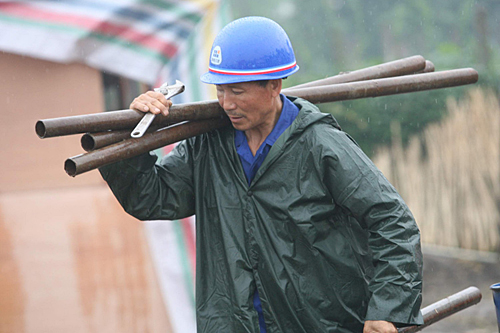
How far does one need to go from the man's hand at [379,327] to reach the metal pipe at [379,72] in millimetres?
939

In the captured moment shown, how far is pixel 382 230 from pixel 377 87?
2.16ft

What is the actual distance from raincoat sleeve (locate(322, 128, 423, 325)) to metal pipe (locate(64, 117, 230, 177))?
42 cm

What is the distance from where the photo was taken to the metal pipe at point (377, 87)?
2395 millimetres

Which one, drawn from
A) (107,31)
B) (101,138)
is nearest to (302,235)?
(101,138)

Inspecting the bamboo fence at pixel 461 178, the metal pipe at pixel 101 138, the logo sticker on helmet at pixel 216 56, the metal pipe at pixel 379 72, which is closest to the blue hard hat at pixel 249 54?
the logo sticker on helmet at pixel 216 56

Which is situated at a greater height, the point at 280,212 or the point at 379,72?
the point at 379,72

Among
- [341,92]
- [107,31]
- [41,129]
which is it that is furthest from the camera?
[107,31]

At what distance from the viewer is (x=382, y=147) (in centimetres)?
769

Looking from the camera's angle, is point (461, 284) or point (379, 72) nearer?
point (379, 72)

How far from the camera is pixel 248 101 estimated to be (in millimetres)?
2074

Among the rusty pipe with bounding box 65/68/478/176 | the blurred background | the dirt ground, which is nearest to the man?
the rusty pipe with bounding box 65/68/478/176

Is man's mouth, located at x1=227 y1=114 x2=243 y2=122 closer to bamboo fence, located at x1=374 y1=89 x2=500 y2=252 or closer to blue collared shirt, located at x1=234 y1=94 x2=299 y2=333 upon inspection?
blue collared shirt, located at x1=234 y1=94 x2=299 y2=333

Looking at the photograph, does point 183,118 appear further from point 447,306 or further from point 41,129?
point 447,306

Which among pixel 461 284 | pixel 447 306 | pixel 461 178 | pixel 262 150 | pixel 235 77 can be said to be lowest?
pixel 461 284
